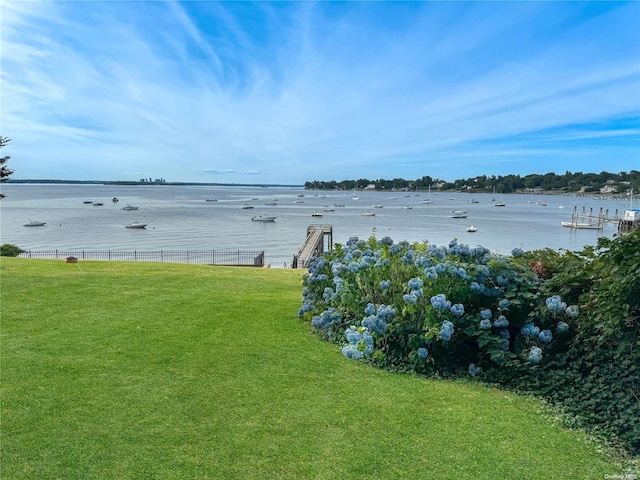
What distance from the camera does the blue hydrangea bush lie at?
195 inches

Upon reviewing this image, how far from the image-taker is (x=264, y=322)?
23.0 ft

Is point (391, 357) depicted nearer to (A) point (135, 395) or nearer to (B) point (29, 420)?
(A) point (135, 395)

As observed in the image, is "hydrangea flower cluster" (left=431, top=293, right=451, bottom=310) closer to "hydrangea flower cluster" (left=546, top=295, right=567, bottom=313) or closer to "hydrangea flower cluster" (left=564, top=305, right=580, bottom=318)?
"hydrangea flower cluster" (left=546, top=295, right=567, bottom=313)

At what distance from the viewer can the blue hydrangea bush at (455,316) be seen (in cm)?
495

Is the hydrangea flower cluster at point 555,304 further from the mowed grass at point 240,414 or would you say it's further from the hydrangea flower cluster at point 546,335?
the mowed grass at point 240,414

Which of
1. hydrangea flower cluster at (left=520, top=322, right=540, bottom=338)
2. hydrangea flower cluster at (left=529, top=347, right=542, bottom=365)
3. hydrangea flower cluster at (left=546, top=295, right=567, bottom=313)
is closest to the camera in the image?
hydrangea flower cluster at (left=529, top=347, right=542, bottom=365)

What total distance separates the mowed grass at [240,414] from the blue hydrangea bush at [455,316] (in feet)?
1.26

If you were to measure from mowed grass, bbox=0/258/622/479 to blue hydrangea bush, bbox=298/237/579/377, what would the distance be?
1.26ft

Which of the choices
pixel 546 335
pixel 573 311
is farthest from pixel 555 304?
pixel 546 335

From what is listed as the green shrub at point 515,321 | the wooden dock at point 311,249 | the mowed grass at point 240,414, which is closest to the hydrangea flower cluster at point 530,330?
the green shrub at point 515,321

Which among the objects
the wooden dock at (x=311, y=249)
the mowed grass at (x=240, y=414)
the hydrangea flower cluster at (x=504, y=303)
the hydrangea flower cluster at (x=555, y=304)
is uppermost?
the hydrangea flower cluster at (x=555, y=304)

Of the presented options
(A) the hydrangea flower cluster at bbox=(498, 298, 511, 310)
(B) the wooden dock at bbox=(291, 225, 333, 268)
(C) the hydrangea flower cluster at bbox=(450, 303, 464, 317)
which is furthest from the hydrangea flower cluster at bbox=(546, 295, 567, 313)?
(B) the wooden dock at bbox=(291, 225, 333, 268)

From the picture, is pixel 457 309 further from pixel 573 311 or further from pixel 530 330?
pixel 573 311

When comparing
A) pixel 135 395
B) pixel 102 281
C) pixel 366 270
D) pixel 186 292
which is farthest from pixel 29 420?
pixel 102 281
